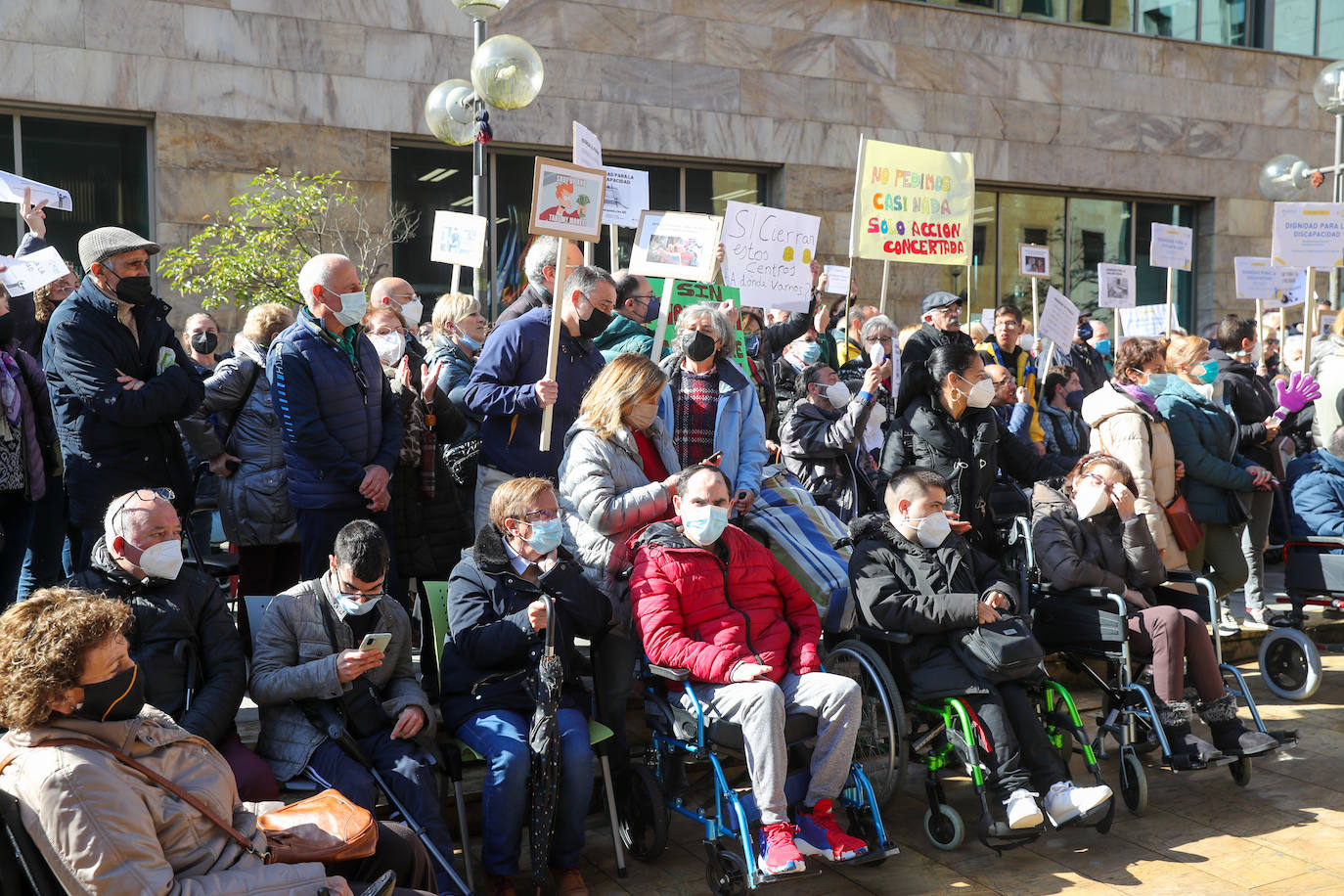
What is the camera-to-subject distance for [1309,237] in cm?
1078

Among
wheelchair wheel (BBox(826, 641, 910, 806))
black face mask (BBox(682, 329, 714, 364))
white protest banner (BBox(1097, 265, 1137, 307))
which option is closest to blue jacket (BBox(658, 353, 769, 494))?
black face mask (BBox(682, 329, 714, 364))

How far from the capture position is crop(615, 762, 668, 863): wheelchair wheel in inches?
183

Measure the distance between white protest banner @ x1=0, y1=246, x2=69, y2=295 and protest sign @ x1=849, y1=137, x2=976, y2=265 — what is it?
17.3ft

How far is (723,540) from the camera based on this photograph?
4.94 m

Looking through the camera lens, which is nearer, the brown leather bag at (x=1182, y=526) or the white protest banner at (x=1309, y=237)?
the brown leather bag at (x=1182, y=526)

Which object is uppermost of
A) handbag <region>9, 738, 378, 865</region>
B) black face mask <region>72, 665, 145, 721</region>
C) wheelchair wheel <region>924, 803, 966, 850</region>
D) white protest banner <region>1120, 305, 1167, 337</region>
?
white protest banner <region>1120, 305, 1167, 337</region>

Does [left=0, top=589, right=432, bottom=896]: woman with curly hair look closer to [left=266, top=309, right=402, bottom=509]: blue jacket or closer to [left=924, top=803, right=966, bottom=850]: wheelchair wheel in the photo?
[left=266, top=309, right=402, bottom=509]: blue jacket

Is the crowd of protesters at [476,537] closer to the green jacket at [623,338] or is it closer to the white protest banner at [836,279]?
the green jacket at [623,338]

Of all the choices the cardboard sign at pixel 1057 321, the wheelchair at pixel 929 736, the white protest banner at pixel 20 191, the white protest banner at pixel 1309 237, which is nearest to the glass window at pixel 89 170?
the white protest banner at pixel 20 191

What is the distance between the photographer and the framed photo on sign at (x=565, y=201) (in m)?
5.74

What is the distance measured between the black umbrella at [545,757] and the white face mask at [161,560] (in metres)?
1.27

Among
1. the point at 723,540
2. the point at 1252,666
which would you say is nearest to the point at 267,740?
the point at 723,540

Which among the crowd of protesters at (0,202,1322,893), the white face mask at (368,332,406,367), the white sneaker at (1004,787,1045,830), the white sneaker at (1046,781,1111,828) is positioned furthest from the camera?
the white face mask at (368,332,406,367)

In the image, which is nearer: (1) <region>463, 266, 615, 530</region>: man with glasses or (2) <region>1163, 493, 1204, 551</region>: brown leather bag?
(1) <region>463, 266, 615, 530</region>: man with glasses
